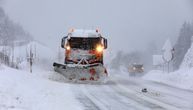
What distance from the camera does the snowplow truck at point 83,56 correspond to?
80.0ft

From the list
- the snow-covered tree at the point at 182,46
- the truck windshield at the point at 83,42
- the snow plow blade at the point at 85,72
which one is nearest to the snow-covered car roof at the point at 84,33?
the truck windshield at the point at 83,42

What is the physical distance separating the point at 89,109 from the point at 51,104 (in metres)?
1.18

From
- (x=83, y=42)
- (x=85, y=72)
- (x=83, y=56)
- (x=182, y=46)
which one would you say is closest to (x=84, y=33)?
(x=83, y=42)

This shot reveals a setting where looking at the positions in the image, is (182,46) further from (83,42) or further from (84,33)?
(83,42)

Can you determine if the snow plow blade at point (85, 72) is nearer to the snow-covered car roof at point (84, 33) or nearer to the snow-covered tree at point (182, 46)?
the snow-covered car roof at point (84, 33)

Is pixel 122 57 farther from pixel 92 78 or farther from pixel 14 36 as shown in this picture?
pixel 92 78

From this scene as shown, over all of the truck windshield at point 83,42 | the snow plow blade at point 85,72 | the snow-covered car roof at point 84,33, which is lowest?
the snow plow blade at point 85,72

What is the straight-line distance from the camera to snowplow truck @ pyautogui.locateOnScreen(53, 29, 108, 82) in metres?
24.4

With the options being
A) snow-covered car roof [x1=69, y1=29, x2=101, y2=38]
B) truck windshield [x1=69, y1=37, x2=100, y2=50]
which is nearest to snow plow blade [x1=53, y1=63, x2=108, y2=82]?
truck windshield [x1=69, y1=37, x2=100, y2=50]

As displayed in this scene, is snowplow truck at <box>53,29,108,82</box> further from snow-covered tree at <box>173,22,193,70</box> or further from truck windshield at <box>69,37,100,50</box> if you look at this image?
snow-covered tree at <box>173,22,193,70</box>

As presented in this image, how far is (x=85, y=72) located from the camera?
24422 millimetres

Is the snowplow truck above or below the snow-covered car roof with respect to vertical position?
below

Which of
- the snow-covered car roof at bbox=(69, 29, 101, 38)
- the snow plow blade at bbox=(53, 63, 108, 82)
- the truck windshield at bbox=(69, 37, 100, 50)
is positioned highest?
the snow-covered car roof at bbox=(69, 29, 101, 38)

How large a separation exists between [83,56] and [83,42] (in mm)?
865
